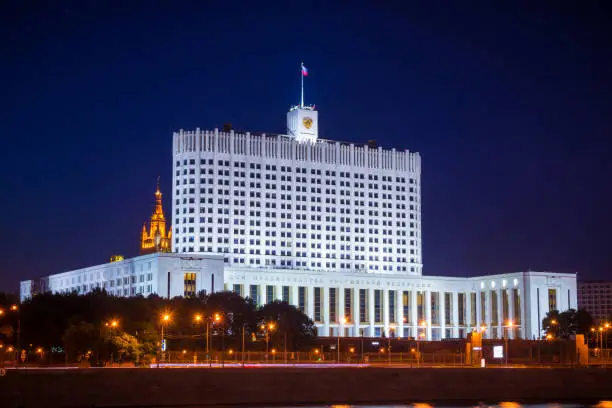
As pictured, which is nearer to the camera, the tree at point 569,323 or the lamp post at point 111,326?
the lamp post at point 111,326

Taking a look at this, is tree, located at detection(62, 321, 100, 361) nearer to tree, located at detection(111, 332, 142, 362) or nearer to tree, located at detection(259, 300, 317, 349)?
tree, located at detection(111, 332, 142, 362)

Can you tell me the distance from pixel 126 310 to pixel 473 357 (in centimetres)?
5072

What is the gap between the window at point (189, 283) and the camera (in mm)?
187625

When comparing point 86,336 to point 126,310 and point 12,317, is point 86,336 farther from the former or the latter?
point 126,310

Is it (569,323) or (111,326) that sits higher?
(111,326)

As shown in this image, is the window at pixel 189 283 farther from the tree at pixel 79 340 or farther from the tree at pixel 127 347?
the tree at pixel 127 347

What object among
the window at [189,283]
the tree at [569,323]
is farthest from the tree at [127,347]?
the tree at [569,323]

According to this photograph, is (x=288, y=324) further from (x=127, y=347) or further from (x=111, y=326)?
(x=127, y=347)

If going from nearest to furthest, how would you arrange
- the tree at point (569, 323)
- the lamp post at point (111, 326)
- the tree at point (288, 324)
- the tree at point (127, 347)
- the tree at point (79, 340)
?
1. the tree at point (127, 347)
2. the lamp post at point (111, 326)
3. the tree at point (79, 340)
4. the tree at point (288, 324)
5. the tree at point (569, 323)

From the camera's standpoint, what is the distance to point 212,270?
627 feet

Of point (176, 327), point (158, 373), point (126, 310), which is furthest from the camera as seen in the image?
point (176, 327)

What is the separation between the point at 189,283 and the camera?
7421 inches

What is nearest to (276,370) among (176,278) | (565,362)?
(565,362)

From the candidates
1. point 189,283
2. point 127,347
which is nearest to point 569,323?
point 189,283
